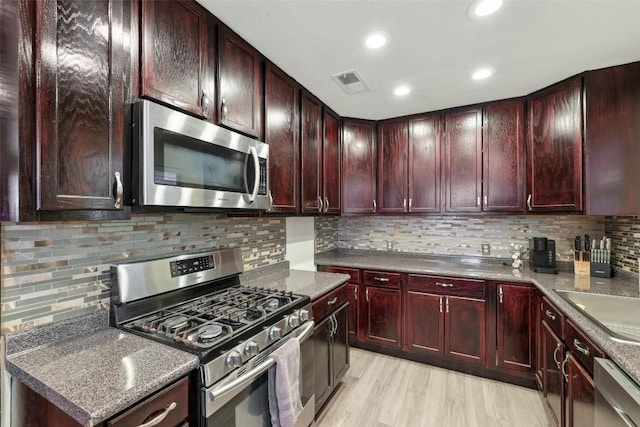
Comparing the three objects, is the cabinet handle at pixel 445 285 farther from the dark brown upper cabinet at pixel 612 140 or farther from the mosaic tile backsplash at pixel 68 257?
the mosaic tile backsplash at pixel 68 257

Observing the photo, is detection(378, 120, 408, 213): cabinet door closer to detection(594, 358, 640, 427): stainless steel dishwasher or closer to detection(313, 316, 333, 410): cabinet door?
detection(313, 316, 333, 410): cabinet door

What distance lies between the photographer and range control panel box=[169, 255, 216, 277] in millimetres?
1581

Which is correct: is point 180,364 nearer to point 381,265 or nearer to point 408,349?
point 381,265

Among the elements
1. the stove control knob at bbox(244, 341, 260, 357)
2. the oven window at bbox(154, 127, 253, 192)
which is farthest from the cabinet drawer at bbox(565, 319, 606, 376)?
the oven window at bbox(154, 127, 253, 192)

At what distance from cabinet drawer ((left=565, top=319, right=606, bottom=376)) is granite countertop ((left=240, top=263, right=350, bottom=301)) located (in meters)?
1.39

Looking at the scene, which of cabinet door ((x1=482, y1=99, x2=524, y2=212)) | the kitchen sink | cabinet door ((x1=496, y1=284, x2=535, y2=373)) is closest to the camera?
the kitchen sink

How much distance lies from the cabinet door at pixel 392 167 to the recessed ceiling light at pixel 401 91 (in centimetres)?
62

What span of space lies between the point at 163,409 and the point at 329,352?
4.31 feet

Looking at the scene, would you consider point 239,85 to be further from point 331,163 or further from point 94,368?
point 94,368

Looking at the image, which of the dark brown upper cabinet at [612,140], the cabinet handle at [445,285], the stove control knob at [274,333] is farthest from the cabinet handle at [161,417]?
the dark brown upper cabinet at [612,140]

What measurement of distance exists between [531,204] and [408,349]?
5.68 feet

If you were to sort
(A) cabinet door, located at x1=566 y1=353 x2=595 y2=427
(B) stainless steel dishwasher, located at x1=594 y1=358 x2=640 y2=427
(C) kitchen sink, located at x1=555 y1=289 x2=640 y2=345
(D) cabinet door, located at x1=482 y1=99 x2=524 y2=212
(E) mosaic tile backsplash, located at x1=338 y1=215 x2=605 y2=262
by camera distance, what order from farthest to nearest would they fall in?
(E) mosaic tile backsplash, located at x1=338 y1=215 x2=605 y2=262, (D) cabinet door, located at x1=482 y1=99 x2=524 y2=212, (C) kitchen sink, located at x1=555 y1=289 x2=640 y2=345, (A) cabinet door, located at x1=566 y1=353 x2=595 y2=427, (B) stainless steel dishwasher, located at x1=594 y1=358 x2=640 y2=427

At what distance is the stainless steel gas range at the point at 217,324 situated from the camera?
110 centimetres

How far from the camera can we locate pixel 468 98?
2.59 m
